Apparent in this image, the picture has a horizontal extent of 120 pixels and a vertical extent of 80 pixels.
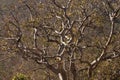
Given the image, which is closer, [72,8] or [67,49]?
[67,49]

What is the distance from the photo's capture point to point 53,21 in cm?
2250

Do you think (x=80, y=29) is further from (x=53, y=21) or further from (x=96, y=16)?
(x=53, y=21)

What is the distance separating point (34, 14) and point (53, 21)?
172cm

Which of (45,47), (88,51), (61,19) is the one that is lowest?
(88,51)

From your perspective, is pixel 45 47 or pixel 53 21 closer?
pixel 45 47

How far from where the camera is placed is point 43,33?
20.2m

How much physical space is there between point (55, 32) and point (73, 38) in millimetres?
1729

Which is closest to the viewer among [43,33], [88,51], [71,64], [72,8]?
[71,64]

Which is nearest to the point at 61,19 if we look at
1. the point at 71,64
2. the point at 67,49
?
the point at 67,49

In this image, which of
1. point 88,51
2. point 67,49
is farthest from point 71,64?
point 88,51

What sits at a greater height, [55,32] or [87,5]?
[87,5]

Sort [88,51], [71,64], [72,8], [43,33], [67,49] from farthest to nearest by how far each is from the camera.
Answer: [88,51]
[72,8]
[43,33]
[67,49]
[71,64]

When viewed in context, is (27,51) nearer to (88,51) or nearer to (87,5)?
(87,5)

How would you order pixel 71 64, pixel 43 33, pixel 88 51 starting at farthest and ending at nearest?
pixel 88 51 → pixel 43 33 → pixel 71 64
